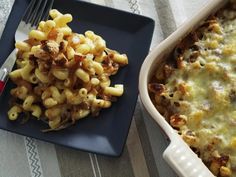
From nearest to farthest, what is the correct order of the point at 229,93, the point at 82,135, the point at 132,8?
the point at 229,93 → the point at 82,135 → the point at 132,8

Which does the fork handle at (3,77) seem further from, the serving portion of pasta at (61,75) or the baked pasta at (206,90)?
the baked pasta at (206,90)

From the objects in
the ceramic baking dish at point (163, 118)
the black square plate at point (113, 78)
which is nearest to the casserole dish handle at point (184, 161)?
the ceramic baking dish at point (163, 118)

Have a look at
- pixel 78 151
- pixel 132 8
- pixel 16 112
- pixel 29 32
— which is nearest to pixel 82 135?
pixel 78 151

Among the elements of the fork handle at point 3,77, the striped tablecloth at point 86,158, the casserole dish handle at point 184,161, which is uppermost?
the fork handle at point 3,77

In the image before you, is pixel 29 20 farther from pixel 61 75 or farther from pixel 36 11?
pixel 61 75

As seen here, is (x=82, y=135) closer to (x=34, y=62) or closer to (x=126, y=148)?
(x=126, y=148)

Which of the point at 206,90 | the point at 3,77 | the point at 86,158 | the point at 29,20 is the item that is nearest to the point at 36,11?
the point at 29,20

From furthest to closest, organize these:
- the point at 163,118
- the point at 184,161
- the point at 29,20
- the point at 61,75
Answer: the point at 29,20, the point at 61,75, the point at 163,118, the point at 184,161
